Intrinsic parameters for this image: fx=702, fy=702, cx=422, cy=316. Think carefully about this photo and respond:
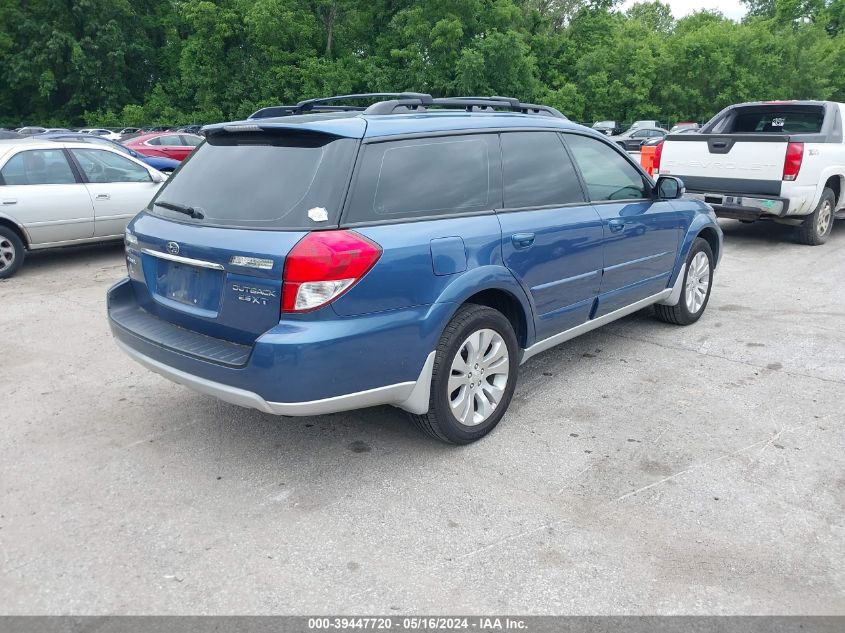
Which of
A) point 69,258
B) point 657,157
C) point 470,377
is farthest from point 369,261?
point 657,157

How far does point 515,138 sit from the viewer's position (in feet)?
13.8

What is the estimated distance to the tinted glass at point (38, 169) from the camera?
790 cm

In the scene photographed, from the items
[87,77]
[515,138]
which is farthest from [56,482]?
[87,77]

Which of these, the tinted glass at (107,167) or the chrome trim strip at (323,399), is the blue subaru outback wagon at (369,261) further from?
the tinted glass at (107,167)

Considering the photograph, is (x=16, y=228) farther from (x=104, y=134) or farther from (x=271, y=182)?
(x=104, y=134)

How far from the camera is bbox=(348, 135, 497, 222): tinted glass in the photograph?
3.35 m

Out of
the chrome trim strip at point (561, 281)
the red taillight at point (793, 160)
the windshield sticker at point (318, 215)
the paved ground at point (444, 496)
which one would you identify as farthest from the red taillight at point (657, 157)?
the windshield sticker at point (318, 215)

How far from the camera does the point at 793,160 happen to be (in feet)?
28.2

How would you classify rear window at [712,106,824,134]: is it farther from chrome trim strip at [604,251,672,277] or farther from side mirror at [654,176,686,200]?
chrome trim strip at [604,251,672,277]

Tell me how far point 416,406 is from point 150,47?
51.6m

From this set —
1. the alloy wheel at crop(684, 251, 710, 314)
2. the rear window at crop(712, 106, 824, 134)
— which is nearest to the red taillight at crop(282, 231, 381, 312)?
the alloy wheel at crop(684, 251, 710, 314)

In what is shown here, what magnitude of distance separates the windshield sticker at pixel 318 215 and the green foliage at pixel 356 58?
35.5 meters

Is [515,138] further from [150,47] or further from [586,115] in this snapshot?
[150,47]

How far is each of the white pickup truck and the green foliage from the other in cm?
2853
